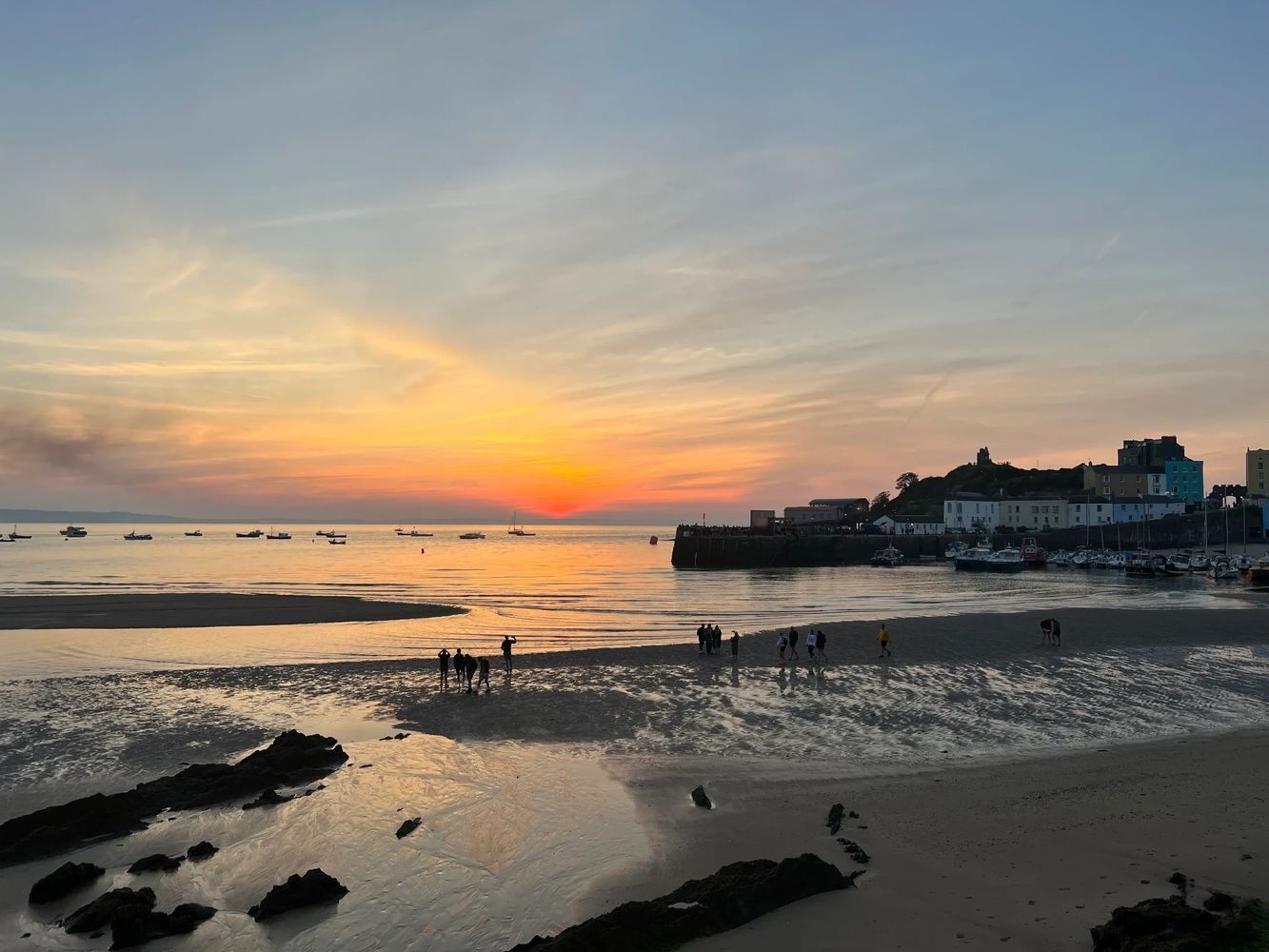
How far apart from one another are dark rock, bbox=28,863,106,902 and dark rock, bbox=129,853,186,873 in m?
0.51

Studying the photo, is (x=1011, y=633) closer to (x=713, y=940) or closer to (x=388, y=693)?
(x=388, y=693)

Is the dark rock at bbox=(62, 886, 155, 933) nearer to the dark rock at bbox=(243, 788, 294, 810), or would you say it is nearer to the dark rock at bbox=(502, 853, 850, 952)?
the dark rock at bbox=(243, 788, 294, 810)

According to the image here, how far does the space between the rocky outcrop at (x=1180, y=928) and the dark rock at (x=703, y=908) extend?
138 inches

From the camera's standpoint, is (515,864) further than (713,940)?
Yes

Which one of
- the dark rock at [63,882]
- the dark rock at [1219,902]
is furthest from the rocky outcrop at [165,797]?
the dark rock at [1219,902]

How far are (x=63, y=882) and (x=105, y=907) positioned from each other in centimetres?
151

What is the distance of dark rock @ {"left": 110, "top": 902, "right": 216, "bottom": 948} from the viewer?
11078 millimetres

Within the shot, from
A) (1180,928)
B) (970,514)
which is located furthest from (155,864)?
(970,514)

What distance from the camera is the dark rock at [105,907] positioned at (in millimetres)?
11562

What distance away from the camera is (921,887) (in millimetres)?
11594

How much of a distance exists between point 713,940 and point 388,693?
1973cm

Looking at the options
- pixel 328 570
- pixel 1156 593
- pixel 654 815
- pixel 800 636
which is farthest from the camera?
pixel 328 570

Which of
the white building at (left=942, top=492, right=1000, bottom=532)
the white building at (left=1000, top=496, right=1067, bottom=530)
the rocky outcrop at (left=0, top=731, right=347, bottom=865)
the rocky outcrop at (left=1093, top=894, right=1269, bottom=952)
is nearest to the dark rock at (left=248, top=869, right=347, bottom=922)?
the rocky outcrop at (left=0, top=731, right=347, bottom=865)

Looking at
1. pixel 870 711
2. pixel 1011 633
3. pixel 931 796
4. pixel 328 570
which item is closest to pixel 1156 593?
pixel 1011 633
